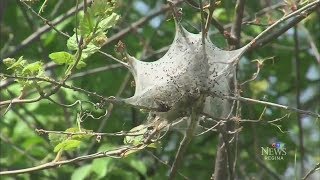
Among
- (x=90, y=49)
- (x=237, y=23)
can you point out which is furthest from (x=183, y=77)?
→ (x=237, y=23)

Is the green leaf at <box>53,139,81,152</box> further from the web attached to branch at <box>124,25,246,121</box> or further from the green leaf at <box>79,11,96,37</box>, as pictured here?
the green leaf at <box>79,11,96,37</box>

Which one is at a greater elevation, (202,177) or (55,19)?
(55,19)

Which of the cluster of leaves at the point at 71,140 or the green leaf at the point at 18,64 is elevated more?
the green leaf at the point at 18,64

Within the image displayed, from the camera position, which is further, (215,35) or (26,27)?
(26,27)

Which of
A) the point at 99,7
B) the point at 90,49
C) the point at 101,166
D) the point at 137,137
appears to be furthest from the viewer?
the point at 101,166

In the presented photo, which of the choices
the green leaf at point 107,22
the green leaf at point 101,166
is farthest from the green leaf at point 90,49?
the green leaf at point 101,166

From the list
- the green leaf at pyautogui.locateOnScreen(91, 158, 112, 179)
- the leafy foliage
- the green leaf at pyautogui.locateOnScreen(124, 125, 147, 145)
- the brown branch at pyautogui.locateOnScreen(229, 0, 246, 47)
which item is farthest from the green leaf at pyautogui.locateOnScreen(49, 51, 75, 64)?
the green leaf at pyautogui.locateOnScreen(91, 158, 112, 179)

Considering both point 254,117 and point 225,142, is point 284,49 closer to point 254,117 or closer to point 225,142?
point 254,117

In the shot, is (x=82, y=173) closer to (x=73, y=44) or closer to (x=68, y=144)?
(x=68, y=144)

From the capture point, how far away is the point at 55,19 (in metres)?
4.32

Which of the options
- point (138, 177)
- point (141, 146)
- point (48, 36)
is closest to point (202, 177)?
point (138, 177)

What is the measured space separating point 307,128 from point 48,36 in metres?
2.30

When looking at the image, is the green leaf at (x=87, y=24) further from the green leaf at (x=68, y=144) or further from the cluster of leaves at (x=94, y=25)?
the green leaf at (x=68, y=144)

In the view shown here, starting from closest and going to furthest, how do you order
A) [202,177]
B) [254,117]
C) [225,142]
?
[225,142], [254,117], [202,177]
